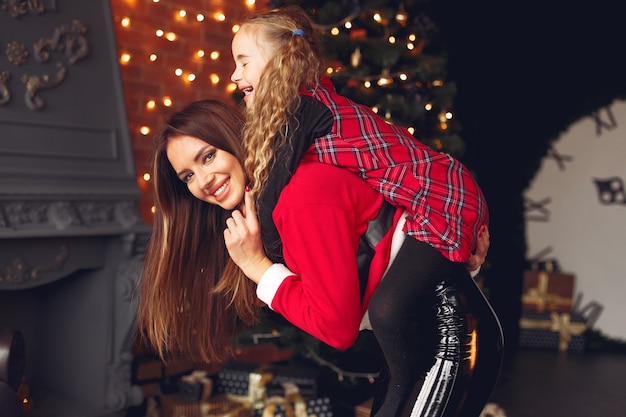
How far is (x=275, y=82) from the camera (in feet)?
4.94

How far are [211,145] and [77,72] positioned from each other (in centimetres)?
182

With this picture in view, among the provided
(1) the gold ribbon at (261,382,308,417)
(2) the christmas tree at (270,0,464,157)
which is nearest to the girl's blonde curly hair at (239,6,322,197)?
(2) the christmas tree at (270,0,464,157)

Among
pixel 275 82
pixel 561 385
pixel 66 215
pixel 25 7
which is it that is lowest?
pixel 561 385

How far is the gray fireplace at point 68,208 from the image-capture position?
3023 mm

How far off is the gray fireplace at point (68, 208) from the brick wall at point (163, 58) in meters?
0.30

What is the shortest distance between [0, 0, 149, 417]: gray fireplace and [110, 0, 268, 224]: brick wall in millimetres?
304

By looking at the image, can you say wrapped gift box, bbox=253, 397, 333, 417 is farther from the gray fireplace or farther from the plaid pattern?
the plaid pattern

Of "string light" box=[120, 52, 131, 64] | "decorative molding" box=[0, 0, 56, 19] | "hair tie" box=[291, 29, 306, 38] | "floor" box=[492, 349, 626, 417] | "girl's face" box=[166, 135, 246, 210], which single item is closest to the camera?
"hair tie" box=[291, 29, 306, 38]

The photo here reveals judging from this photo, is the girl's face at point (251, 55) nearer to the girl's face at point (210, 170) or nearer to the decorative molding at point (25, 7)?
the girl's face at point (210, 170)

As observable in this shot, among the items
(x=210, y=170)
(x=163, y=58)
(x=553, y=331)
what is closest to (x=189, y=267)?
(x=210, y=170)

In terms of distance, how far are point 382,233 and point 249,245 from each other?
0.31m

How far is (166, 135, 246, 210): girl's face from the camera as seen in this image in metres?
1.70

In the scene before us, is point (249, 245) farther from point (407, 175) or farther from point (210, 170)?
point (407, 175)

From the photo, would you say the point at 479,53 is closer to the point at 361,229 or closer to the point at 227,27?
the point at 227,27
